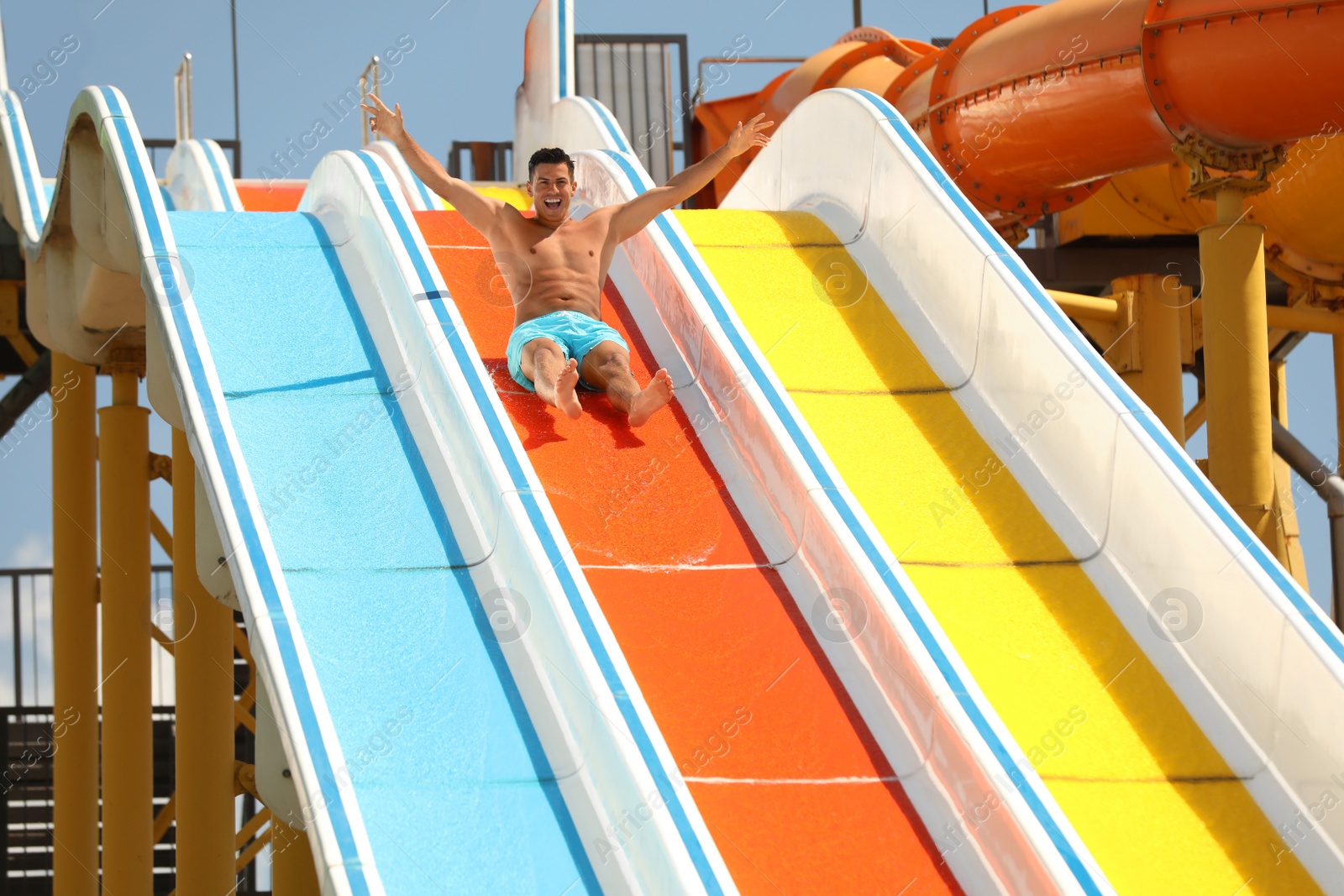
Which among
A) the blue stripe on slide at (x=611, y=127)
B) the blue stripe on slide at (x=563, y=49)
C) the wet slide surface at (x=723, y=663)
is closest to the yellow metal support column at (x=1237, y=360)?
the blue stripe on slide at (x=611, y=127)

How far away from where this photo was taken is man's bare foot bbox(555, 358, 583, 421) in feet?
15.2

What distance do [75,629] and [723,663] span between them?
209 inches

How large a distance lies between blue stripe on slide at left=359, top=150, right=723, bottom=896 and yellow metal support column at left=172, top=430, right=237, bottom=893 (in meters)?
2.67

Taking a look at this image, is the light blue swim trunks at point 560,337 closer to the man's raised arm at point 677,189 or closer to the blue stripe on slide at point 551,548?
the blue stripe on slide at point 551,548

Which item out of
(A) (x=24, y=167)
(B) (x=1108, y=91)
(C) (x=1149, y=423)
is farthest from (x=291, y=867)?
(A) (x=24, y=167)

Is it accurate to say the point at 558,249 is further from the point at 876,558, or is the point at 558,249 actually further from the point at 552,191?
the point at 876,558

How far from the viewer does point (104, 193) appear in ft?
21.8

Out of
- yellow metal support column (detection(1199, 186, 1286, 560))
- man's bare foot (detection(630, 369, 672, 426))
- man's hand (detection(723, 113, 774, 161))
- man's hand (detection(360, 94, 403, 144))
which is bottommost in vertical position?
man's bare foot (detection(630, 369, 672, 426))

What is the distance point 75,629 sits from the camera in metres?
8.05

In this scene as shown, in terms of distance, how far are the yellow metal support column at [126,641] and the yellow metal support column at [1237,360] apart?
5.35m

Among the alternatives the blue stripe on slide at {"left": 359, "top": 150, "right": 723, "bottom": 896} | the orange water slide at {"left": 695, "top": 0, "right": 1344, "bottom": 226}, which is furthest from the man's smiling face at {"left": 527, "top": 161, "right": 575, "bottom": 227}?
the orange water slide at {"left": 695, "top": 0, "right": 1344, "bottom": 226}

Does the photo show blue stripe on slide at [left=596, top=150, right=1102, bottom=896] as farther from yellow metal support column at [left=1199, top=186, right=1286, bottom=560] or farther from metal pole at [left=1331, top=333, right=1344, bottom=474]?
metal pole at [left=1331, top=333, right=1344, bottom=474]

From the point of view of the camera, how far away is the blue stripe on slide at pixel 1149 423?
380 cm

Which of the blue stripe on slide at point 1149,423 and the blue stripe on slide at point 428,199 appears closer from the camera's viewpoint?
the blue stripe on slide at point 1149,423
